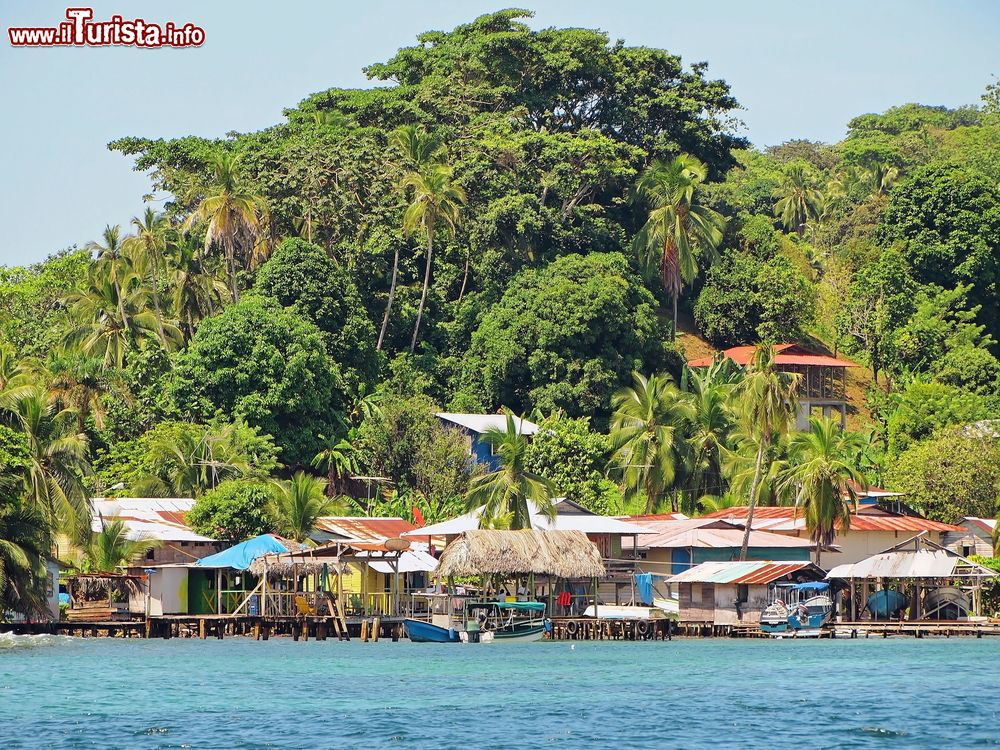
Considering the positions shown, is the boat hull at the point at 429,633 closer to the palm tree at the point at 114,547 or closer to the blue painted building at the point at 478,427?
A: the palm tree at the point at 114,547

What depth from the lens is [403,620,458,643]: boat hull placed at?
5553 centimetres

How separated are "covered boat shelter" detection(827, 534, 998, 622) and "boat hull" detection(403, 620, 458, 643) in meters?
14.1

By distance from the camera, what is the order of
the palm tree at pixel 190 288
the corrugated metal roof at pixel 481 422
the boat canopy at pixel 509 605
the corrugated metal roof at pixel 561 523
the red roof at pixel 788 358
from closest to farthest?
the boat canopy at pixel 509 605 < the corrugated metal roof at pixel 561 523 < the corrugated metal roof at pixel 481 422 < the palm tree at pixel 190 288 < the red roof at pixel 788 358

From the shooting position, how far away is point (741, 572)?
59531mm

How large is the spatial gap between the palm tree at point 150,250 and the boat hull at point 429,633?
88.0 ft

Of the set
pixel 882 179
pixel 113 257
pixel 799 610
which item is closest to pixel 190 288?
pixel 113 257

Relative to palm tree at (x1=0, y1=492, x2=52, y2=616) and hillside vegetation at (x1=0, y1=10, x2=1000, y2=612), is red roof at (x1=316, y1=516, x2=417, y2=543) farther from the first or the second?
palm tree at (x1=0, y1=492, x2=52, y2=616)

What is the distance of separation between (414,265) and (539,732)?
177 feet

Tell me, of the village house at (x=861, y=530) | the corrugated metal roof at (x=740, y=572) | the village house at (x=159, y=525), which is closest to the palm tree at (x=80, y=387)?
the village house at (x=159, y=525)

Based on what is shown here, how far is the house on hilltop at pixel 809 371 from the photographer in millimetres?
84938

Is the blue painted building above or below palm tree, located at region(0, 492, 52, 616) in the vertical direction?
above

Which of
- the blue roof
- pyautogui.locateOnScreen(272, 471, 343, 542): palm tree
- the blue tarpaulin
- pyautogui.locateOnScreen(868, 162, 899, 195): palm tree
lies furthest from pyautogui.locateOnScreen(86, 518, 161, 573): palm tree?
pyautogui.locateOnScreen(868, 162, 899, 195): palm tree

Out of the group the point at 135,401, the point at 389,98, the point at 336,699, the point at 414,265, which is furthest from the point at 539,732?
the point at 389,98

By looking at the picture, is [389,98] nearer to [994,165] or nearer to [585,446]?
[585,446]
